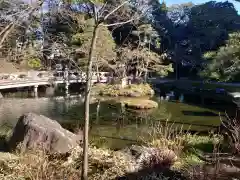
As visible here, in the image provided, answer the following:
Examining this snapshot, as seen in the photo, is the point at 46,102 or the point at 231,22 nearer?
the point at 46,102

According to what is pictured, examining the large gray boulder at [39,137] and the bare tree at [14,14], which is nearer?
the bare tree at [14,14]

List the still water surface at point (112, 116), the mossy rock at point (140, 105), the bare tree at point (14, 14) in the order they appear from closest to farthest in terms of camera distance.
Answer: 1. the bare tree at point (14, 14)
2. the still water surface at point (112, 116)
3. the mossy rock at point (140, 105)

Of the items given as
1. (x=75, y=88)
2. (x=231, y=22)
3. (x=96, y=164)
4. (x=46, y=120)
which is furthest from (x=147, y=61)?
(x=96, y=164)

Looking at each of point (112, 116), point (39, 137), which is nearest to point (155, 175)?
point (39, 137)

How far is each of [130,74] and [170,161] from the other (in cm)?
2028

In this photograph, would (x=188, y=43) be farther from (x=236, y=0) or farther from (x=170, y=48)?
(x=236, y=0)

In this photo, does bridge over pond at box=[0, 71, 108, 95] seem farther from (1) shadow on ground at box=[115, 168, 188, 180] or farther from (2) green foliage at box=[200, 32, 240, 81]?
(1) shadow on ground at box=[115, 168, 188, 180]

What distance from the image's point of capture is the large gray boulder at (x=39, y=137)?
667cm

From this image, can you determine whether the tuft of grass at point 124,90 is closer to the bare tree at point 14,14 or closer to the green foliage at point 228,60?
the green foliage at point 228,60

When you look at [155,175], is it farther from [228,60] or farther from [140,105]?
[140,105]

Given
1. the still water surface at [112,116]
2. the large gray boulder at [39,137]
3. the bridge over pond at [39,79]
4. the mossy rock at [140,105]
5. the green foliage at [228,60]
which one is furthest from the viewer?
the bridge over pond at [39,79]

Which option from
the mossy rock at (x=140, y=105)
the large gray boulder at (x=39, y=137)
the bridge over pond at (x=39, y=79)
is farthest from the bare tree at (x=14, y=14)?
the bridge over pond at (x=39, y=79)

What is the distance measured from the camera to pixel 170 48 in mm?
30672

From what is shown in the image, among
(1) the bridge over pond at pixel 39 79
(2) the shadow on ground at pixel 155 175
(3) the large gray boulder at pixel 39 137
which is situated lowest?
(2) the shadow on ground at pixel 155 175
